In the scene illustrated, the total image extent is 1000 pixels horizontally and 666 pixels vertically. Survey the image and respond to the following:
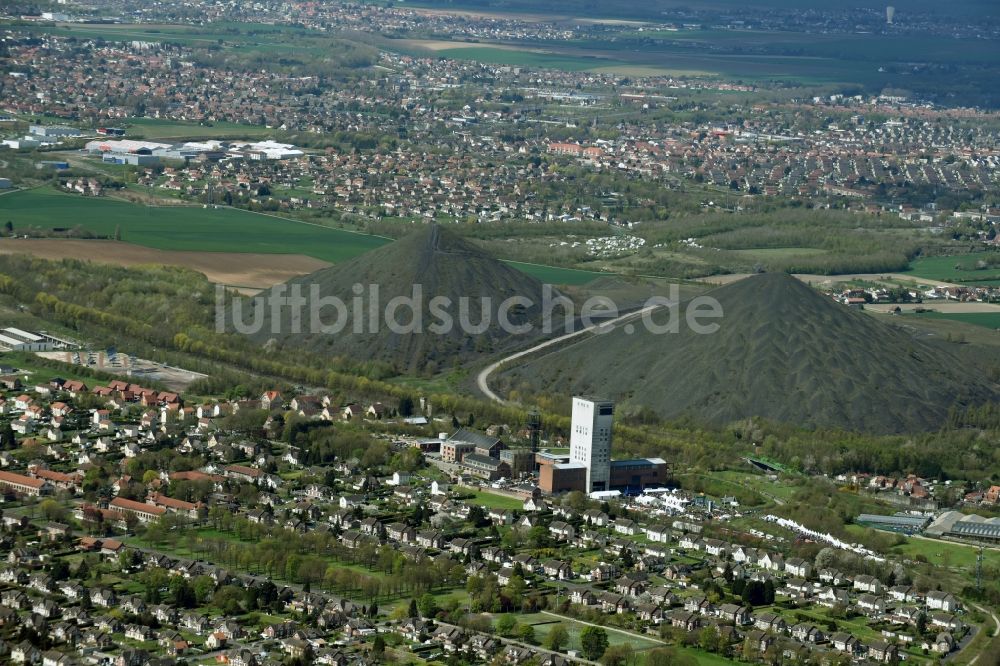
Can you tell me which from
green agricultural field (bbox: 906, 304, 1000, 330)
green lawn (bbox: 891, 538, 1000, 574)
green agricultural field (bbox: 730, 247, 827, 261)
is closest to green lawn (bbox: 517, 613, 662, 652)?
green lawn (bbox: 891, 538, 1000, 574)

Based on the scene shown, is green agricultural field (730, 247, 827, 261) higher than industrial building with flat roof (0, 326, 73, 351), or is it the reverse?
industrial building with flat roof (0, 326, 73, 351)

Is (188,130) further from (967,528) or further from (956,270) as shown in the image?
(967,528)

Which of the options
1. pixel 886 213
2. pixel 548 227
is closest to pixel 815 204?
pixel 886 213

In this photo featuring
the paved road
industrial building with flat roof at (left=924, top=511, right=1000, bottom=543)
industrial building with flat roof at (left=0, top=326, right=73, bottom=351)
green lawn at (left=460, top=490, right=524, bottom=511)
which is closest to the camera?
industrial building with flat roof at (left=924, top=511, right=1000, bottom=543)

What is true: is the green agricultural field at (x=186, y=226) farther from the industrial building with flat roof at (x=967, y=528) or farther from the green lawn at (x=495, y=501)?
the industrial building with flat roof at (x=967, y=528)

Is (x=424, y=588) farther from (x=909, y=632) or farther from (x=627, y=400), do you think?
(x=627, y=400)

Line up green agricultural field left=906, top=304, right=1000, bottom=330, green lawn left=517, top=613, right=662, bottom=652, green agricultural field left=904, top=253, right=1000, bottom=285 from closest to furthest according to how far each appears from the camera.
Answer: green lawn left=517, top=613, right=662, bottom=652 < green agricultural field left=906, top=304, right=1000, bottom=330 < green agricultural field left=904, top=253, right=1000, bottom=285

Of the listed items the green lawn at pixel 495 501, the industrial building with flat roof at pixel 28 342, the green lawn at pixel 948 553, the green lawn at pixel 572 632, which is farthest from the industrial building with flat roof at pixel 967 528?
the industrial building with flat roof at pixel 28 342

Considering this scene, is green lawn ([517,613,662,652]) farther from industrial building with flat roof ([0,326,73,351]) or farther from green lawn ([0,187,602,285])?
green lawn ([0,187,602,285])

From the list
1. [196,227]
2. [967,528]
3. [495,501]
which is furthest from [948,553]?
[196,227]
